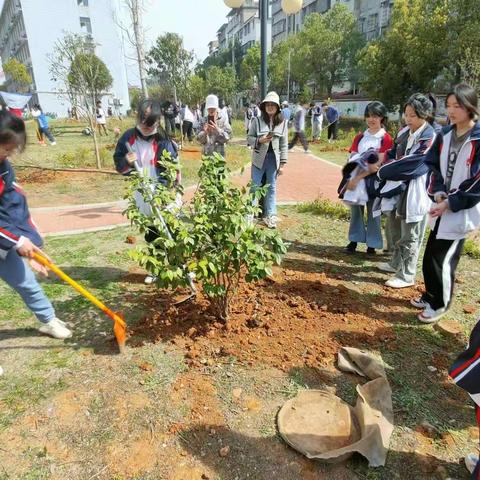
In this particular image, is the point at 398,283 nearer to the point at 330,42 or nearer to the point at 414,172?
the point at 414,172

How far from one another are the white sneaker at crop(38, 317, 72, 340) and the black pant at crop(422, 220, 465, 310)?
9.86 ft

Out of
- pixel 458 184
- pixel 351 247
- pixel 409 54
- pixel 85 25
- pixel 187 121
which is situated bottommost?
pixel 351 247

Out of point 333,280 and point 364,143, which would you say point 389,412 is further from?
point 364,143

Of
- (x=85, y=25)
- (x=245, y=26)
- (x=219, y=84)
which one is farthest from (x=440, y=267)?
(x=245, y=26)

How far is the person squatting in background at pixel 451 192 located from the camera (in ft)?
8.78

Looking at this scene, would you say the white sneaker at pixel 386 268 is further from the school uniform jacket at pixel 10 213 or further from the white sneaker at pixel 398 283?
the school uniform jacket at pixel 10 213

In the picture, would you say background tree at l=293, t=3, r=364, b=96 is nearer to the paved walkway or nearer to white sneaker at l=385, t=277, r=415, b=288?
the paved walkway

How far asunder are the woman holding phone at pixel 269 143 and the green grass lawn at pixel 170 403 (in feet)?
7.61

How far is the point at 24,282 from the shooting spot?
2787 millimetres

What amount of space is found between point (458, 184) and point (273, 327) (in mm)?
1786

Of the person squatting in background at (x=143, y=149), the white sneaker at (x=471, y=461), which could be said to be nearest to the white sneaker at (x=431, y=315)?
the white sneaker at (x=471, y=461)

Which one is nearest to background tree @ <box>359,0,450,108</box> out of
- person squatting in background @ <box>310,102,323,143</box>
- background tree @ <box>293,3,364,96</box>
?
person squatting in background @ <box>310,102,323,143</box>

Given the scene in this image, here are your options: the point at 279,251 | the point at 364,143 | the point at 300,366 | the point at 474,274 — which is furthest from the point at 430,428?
the point at 364,143

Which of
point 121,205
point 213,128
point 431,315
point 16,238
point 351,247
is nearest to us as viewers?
point 16,238
